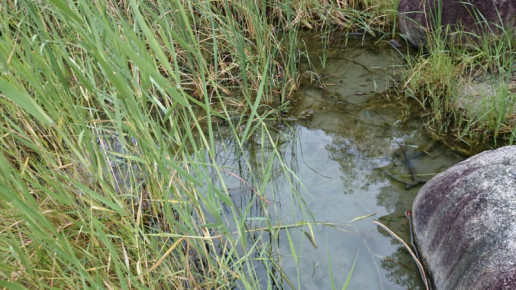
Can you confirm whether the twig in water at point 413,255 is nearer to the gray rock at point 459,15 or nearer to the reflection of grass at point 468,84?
the reflection of grass at point 468,84

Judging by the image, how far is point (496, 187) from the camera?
6.37 ft

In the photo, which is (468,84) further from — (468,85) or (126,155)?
(126,155)

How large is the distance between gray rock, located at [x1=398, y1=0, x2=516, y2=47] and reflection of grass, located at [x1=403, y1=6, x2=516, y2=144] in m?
0.04

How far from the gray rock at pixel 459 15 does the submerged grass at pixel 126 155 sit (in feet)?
1.14

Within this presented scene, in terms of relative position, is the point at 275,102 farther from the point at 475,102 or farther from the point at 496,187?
the point at 496,187

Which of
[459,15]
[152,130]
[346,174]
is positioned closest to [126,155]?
[152,130]

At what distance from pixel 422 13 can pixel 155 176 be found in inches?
102

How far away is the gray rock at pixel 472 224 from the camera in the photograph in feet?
5.69

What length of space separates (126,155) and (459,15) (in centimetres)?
272

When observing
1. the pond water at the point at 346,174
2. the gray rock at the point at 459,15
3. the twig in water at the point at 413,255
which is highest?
the gray rock at the point at 459,15

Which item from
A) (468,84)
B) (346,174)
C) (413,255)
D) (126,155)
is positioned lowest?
(413,255)

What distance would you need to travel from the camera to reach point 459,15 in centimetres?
340

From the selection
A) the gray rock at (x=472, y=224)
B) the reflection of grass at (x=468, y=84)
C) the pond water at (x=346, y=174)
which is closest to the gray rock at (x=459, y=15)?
the reflection of grass at (x=468, y=84)

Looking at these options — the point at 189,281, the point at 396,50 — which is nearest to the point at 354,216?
the point at 189,281
